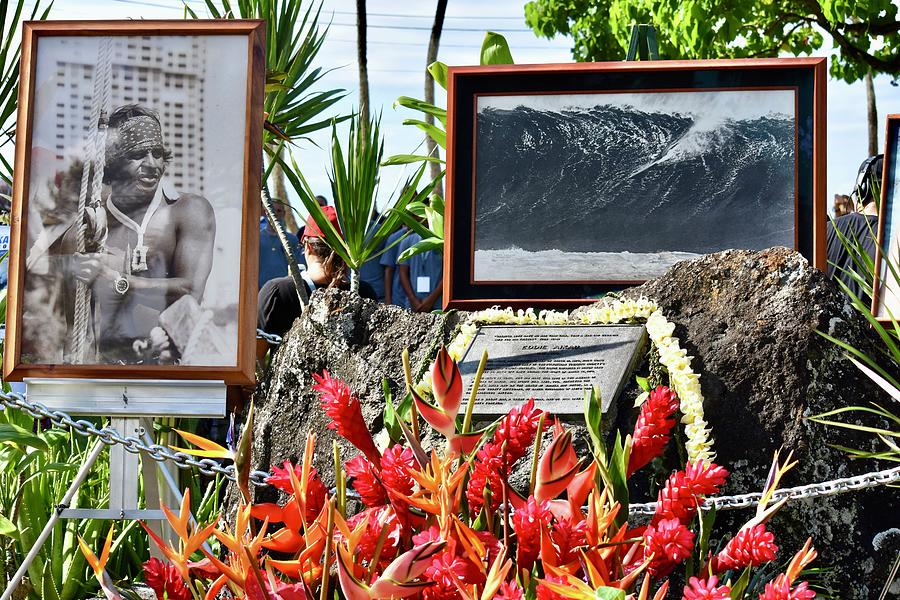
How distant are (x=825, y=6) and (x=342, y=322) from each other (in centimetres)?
759

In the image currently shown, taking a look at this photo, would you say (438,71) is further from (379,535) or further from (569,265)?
(379,535)

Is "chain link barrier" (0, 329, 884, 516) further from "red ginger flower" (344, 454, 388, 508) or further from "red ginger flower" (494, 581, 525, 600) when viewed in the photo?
"red ginger flower" (494, 581, 525, 600)

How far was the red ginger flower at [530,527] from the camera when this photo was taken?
138cm

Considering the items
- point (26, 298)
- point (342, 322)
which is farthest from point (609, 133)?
point (26, 298)

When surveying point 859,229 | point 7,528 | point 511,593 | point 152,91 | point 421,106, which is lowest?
point 7,528

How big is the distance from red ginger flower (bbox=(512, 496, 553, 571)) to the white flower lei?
5.57 ft

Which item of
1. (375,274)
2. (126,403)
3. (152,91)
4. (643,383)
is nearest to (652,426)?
(643,383)

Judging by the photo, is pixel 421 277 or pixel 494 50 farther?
pixel 421 277

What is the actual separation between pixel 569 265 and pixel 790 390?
1290mm

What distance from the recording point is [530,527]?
1.39m

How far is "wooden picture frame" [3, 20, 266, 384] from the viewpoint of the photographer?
3.02 m

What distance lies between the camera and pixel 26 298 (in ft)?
10.0

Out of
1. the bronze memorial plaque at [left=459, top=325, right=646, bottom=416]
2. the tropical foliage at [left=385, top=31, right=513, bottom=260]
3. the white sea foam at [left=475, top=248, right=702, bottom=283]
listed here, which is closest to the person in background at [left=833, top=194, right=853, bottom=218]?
the tropical foliage at [left=385, top=31, right=513, bottom=260]

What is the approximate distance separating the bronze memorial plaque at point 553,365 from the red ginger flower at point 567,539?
1.74m
